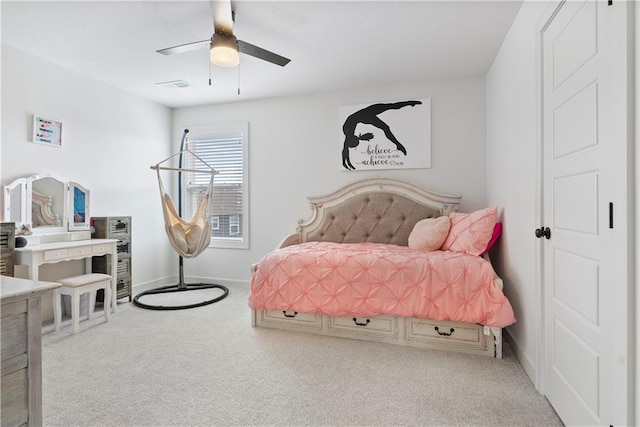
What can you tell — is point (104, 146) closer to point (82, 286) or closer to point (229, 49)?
point (82, 286)

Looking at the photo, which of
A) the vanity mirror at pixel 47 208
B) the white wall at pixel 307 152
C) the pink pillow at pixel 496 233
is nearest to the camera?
the pink pillow at pixel 496 233

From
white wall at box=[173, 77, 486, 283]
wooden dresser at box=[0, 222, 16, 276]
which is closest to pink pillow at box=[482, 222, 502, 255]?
white wall at box=[173, 77, 486, 283]

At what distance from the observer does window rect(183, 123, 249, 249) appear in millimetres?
4180

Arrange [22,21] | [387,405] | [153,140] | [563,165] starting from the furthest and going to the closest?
[153,140] < [22,21] < [387,405] < [563,165]

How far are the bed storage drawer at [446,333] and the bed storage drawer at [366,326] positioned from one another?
0.38 ft

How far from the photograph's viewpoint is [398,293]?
236cm

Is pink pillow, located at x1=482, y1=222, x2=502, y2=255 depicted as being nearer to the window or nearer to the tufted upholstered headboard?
the tufted upholstered headboard

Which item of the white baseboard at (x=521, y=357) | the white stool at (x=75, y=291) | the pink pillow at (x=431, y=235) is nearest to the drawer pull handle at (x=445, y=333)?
the white baseboard at (x=521, y=357)

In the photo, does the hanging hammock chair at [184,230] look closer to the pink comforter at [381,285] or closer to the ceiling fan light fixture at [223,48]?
the pink comforter at [381,285]

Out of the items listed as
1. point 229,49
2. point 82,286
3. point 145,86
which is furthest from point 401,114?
point 82,286

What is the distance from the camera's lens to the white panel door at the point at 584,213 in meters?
1.11

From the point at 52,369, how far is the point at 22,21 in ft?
7.89

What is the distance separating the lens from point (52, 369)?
6.79 ft

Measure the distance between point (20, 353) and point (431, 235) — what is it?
8.90ft
